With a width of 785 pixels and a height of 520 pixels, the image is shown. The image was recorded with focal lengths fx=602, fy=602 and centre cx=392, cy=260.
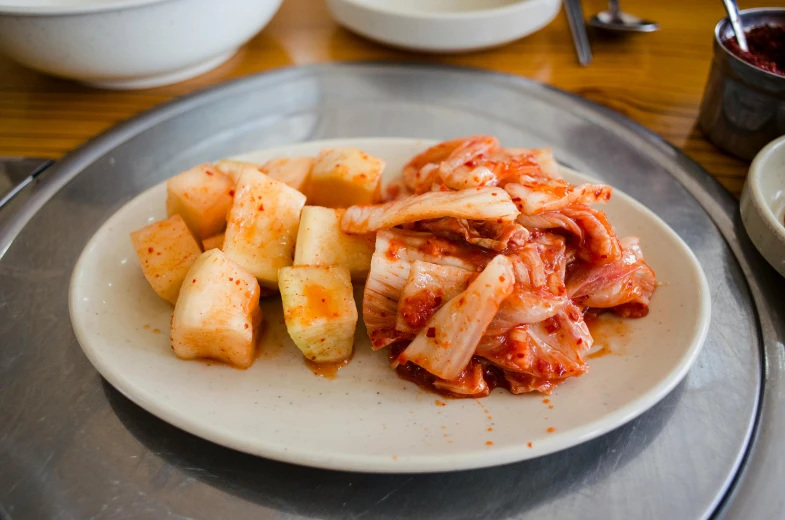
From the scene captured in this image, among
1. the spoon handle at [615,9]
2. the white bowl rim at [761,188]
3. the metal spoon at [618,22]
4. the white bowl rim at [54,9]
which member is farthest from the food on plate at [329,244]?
the spoon handle at [615,9]

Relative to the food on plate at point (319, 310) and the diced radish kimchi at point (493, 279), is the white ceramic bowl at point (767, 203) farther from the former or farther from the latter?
the food on plate at point (319, 310)

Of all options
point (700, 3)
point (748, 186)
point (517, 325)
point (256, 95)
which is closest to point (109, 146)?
point (256, 95)

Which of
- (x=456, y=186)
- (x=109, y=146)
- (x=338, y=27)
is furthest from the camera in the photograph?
(x=338, y=27)

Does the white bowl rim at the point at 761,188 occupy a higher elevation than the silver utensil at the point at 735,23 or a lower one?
lower

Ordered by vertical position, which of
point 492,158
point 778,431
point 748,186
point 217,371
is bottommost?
point 778,431

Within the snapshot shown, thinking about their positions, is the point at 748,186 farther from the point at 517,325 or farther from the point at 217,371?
the point at 217,371

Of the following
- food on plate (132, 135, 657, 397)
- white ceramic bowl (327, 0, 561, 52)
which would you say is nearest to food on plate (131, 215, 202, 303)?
food on plate (132, 135, 657, 397)
